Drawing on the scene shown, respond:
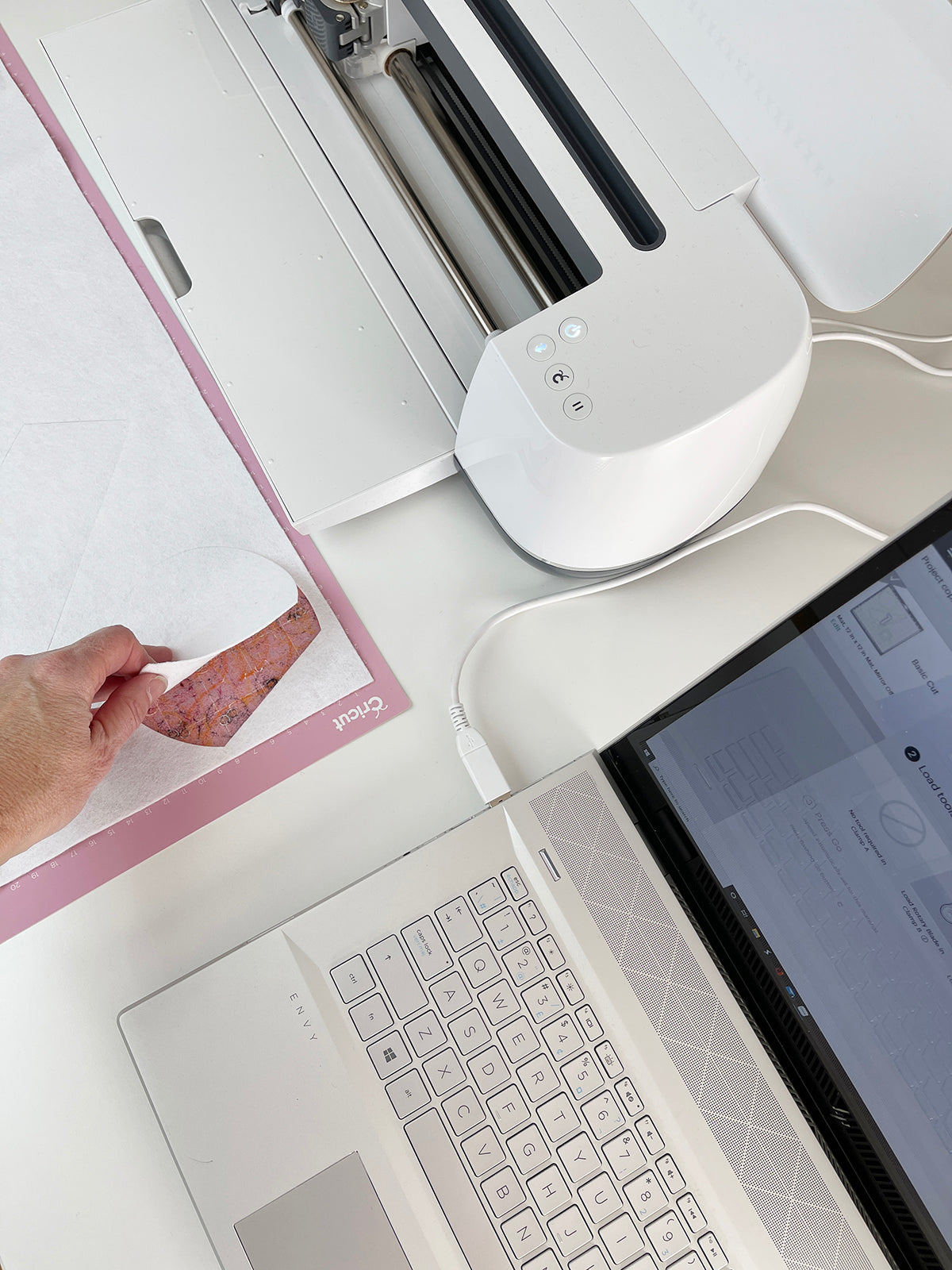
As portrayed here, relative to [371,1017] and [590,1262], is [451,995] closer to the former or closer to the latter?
[371,1017]

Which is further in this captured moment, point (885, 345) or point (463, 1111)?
point (885, 345)

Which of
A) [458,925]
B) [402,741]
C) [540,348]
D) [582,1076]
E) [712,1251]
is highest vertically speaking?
[540,348]

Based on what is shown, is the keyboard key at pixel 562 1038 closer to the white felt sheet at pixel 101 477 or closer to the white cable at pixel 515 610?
the white cable at pixel 515 610

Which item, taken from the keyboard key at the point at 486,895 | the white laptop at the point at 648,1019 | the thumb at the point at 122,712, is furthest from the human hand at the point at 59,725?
the keyboard key at the point at 486,895

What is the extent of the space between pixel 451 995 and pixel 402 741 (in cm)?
15

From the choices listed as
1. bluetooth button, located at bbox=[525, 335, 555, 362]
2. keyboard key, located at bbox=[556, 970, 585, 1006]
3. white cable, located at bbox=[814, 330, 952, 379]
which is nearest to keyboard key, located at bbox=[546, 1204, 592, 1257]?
keyboard key, located at bbox=[556, 970, 585, 1006]

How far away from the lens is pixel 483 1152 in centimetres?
47

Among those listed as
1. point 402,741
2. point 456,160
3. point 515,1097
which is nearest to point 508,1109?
point 515,1097

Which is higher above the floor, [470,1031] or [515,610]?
[515,610]

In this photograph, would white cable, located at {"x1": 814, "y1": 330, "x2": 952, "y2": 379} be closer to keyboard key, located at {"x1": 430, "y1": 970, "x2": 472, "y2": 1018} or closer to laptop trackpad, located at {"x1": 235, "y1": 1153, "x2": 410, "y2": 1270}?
keyboard key, located at {"x1": 430, "y1": 970, "x2": 472, "y2": 1018}

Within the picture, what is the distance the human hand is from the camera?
49 centimetres

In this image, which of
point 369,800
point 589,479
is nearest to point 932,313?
point 589,479

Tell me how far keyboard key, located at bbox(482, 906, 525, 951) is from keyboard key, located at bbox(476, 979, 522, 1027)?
0.02 meters

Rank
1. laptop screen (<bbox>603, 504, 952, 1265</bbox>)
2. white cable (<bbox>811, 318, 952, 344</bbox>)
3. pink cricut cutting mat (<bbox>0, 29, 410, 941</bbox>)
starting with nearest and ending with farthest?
laptop screen (<bbox>603, 504, 952, 1265</bbox>)
pink cricut cutting mat (<bbox>0, 29, 410, 941</bbox>)
white cable (<bbox>811, 318, 952, 344</bbox>)
